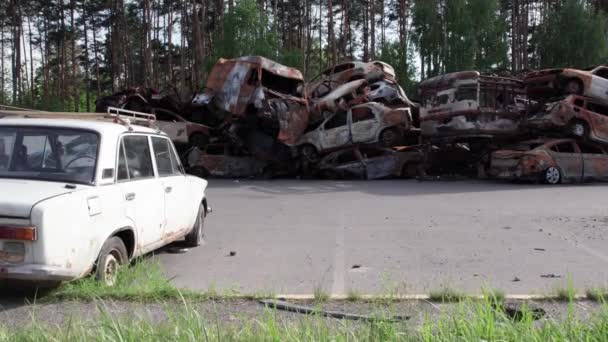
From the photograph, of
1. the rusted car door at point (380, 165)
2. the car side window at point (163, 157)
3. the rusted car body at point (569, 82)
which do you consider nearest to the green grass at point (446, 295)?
the car side window at point (163, 157)

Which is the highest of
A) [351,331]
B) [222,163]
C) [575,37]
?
[575,37]

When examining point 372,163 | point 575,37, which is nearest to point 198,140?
point 372,163

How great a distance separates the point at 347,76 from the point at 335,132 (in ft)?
9.04

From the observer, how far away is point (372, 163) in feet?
56.3

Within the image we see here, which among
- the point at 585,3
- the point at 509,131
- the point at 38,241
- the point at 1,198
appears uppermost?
the point at 585,3

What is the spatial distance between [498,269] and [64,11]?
50.9 metres

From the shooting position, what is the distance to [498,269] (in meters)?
6.19

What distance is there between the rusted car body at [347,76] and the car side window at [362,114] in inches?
72.8

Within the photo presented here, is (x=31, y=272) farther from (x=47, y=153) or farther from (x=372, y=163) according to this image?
(x=372, y=163)

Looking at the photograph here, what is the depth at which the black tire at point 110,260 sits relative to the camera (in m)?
4.94

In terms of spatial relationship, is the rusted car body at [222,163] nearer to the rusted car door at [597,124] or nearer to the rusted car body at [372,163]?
the rusted car body at [372,163]

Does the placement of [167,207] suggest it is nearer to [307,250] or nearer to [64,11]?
[307,250]

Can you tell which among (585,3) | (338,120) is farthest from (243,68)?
(585,3)

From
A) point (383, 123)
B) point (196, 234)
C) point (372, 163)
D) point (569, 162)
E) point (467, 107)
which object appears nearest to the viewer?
point (196, 234)
